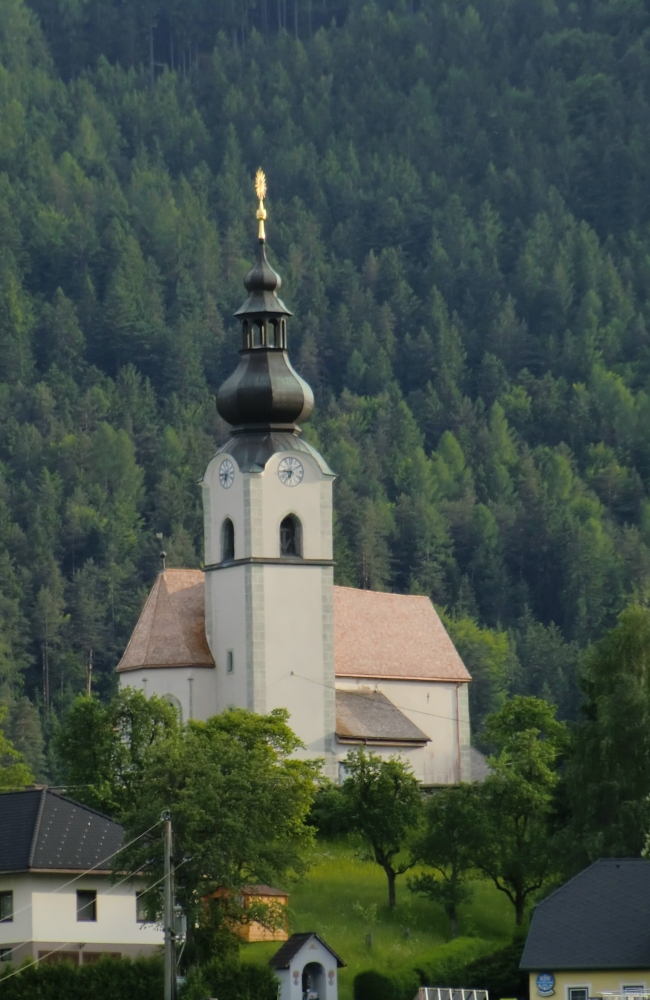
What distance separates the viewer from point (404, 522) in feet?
643

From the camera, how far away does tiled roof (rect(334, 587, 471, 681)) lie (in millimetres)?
99375

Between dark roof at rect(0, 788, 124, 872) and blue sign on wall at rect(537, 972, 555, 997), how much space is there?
11.8 meters

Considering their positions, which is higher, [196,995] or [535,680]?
[535,680]

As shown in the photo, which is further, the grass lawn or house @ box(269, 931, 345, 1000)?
the grass lawn

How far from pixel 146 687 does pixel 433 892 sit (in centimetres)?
1654

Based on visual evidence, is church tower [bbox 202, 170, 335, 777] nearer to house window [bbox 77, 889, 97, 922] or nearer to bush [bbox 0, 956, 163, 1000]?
house window [bbox 77, 889, 97, 922]

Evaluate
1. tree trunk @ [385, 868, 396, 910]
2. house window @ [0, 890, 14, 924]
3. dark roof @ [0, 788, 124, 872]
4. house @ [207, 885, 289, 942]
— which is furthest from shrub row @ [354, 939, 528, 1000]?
tree trunk @ [385, 868, 396, 910]

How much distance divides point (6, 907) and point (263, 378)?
28566 millimetres

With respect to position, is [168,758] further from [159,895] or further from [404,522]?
[404,522]

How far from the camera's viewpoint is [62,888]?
233ft

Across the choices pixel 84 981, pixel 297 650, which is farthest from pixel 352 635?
pixel 84 981

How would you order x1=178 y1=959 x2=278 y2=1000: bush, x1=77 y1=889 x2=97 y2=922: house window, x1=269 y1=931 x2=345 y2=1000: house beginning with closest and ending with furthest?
1. x1=178 y1=959 x2=278 y2=1000: bush
2. x1=269 y1=931 x2=345 y2=1000: house
3. x1=77 y1=889 x2=97 y2=922: house window

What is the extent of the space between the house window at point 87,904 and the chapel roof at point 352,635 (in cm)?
2263

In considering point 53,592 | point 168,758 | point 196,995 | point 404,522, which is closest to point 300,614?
point 168,758
